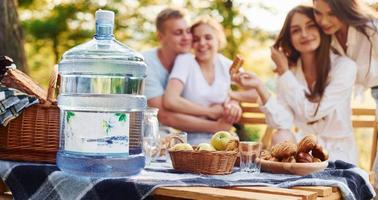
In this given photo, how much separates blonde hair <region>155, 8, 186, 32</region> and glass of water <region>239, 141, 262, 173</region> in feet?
5.53

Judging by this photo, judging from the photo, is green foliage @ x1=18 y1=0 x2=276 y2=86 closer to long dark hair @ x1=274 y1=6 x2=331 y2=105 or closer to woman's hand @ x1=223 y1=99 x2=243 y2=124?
woman's hand @ x1=223 y1=99 x2=243 y2=124

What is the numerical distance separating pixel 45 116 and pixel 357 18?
64.8 inches

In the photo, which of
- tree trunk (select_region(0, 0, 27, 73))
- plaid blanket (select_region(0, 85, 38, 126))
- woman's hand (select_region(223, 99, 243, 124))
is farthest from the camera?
tree trunk (select_region(0, 0, 27, 73))

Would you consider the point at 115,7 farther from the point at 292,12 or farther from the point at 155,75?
the point at 292,12

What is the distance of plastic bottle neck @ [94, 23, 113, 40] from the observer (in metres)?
2.04

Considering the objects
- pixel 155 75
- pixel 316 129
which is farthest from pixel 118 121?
pixel 155 75

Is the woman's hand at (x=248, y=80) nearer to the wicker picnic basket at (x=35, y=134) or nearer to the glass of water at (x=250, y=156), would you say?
the glass of water at (x=250, y=156)

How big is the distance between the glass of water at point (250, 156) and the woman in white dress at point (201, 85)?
4.31 feet

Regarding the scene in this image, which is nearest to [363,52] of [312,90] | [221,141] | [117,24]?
[312,90]

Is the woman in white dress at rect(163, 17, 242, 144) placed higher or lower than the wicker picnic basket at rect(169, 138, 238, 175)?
higher

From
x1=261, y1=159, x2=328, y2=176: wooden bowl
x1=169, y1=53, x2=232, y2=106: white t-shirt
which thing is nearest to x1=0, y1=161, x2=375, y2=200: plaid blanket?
x1=261, y1=159, x2=328, y2=176: wooden bowl

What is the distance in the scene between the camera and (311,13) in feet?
10.4

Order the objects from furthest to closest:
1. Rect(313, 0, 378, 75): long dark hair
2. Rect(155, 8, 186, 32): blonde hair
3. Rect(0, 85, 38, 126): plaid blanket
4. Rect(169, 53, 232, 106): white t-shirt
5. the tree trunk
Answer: the tree trunk < Rect(155, 8, 186, 32): blonde hair < Rect(169, 53, 232, 106): white t-shirt < Rect(313, 0, 378, 75): long dark hair < Rect(0, 85, 38, 126): plaid blanket

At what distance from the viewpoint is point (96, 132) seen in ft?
5.99
